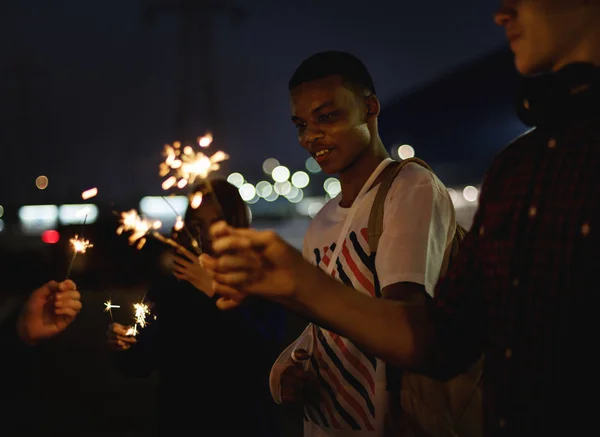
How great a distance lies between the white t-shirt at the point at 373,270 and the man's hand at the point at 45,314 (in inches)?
52.3

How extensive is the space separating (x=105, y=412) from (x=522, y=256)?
758 cm

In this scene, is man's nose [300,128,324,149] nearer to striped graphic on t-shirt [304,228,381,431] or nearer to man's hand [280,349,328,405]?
striped graphic on t-shirt [304,228,381,431]

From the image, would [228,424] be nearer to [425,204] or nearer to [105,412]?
[425,204]

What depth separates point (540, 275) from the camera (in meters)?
1.54

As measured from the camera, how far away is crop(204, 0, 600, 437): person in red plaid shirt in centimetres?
148

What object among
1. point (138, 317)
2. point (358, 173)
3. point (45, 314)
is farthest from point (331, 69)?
point (45, 314)

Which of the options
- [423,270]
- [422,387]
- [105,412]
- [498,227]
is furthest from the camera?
[105,412]

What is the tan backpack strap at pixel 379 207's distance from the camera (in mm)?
2715

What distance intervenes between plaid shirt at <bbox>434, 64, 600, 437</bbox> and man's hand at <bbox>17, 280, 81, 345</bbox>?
2254mm

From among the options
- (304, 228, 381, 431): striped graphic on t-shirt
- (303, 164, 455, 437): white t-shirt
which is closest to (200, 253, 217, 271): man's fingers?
(303, 164, 455, 437): white t-shirt

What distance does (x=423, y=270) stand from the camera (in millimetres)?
2510

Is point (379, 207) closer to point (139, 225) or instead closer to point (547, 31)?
point (139, 225)

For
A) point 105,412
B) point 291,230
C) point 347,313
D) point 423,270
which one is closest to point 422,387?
point 423,270

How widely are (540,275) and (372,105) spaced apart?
1.86 meters
